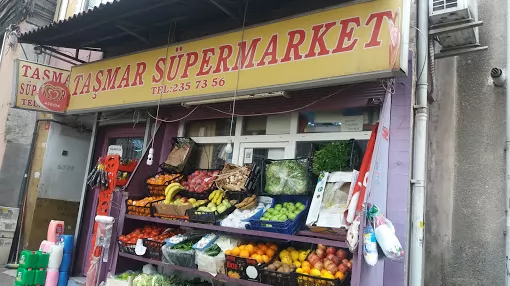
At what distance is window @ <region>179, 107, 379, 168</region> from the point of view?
15.7 ft

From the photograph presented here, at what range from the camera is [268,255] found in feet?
14.7

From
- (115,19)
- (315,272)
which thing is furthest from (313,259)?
(115,19)

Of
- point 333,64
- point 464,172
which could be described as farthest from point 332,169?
point 464,172

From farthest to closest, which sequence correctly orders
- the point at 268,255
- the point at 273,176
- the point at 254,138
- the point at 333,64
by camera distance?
the point at 254,138 < the point at 273,176 < the point at 268,255 < the point at 333,64

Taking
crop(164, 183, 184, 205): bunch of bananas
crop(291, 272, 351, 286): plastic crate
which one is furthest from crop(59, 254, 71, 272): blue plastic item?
crop(291, 272, 351, 286): plastic crate

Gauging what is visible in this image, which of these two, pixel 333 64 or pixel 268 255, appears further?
pixel 268 255

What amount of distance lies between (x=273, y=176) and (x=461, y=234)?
7.27ft

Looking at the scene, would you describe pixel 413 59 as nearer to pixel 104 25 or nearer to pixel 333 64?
pixel 333 64

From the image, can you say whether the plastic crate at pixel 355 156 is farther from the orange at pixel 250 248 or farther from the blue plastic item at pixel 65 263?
the blue plastic item at pixel 65 263

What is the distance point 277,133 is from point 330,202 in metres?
1.48

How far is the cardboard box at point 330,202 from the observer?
159 inches

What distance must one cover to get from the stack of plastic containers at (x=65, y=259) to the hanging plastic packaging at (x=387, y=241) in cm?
573

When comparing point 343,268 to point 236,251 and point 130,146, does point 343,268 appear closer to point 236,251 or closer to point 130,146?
point 236,251

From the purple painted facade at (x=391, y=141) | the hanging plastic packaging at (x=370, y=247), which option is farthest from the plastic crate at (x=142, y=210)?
the hanging plastic packaging at (x=370, y=247)
